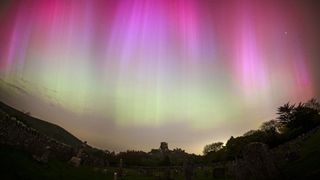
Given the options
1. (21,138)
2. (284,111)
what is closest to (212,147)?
(284,111)

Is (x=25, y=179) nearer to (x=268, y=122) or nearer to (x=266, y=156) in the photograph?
(x=266, y=156)

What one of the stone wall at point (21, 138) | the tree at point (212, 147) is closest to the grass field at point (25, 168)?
the stone wall at point (21, 138)

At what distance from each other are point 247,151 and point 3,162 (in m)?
19.4

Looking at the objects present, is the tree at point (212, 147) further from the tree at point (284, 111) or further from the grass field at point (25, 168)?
the grass field at point (25, 168)

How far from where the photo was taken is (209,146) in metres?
166

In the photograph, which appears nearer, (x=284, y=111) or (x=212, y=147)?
(x=284, y=111)

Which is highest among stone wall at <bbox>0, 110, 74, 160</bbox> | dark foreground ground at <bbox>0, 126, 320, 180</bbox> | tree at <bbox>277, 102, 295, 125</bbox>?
tree at <bbox>277, 102, 295, 125</bbox>

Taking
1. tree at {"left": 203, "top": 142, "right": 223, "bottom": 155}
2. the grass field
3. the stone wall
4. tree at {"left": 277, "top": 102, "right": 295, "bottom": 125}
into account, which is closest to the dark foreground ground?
the grass field

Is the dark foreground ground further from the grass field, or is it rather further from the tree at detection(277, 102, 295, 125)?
the tree at detection(277, 102, 295, 125)

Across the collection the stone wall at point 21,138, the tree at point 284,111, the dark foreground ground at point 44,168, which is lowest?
the dark foreground ground at point 44,168

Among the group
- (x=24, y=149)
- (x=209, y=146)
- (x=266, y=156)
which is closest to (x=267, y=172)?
(x=266, y=156)

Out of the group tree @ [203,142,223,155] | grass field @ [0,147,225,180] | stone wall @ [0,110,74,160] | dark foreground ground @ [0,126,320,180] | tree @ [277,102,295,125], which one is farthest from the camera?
tree @ [203,142,223,155]

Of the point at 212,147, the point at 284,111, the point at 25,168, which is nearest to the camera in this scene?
the point at 25,168

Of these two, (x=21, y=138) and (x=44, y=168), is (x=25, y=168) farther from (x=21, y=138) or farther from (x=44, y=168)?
(x=21, y=138)
